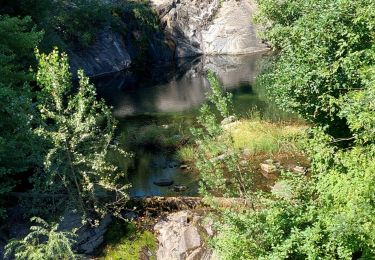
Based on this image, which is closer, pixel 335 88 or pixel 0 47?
pixel 335 88

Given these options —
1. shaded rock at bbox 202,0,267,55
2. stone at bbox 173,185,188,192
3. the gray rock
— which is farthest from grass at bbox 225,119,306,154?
shaded rock at bbox 202,0,267,55

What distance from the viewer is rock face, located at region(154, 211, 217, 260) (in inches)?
505

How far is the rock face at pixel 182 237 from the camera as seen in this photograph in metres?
12.8

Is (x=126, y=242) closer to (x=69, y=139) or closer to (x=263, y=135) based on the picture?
(x=69, y=139)

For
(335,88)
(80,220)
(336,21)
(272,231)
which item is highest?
(336,21)

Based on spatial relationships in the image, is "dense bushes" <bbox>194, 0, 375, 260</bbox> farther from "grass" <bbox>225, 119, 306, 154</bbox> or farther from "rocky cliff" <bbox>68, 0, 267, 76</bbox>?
"rocky cliff" <bbox>68, 0, 267, 76</bbox>

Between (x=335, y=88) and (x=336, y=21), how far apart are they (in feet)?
5.73

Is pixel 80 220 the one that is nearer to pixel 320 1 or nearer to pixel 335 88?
pixel 335 88

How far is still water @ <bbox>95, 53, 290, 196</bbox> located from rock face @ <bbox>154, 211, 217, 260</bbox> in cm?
523

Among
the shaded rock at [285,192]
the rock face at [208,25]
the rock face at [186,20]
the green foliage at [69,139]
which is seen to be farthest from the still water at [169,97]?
the shaded rock at [285,192]

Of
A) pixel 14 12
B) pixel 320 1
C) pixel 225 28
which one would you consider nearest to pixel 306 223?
pixel 320 1

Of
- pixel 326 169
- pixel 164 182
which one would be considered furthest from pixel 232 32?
pixel 326 169

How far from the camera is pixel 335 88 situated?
36.3ft

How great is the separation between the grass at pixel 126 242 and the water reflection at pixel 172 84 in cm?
1918
